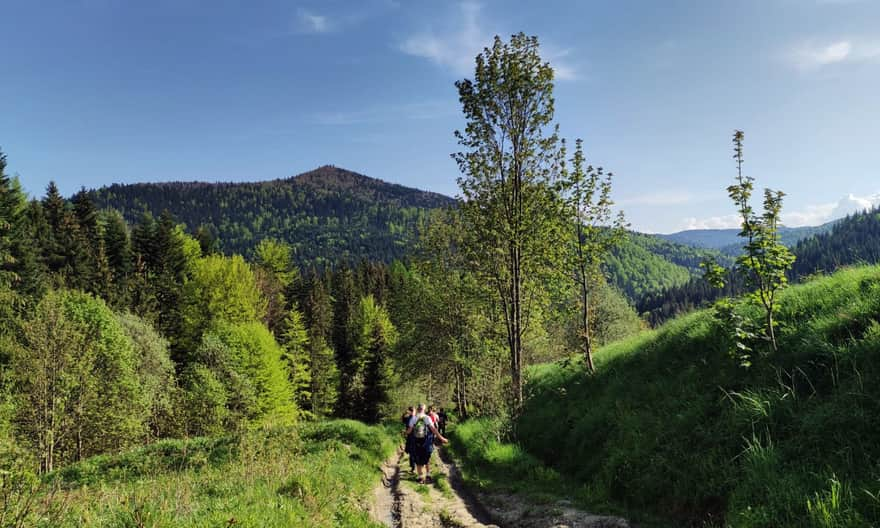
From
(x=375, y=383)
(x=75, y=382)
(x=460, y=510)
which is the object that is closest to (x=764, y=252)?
(x=460, y=510)

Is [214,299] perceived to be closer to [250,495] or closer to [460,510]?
[460,510]

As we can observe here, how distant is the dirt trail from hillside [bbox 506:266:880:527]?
1060 mm

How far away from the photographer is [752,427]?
7.68m

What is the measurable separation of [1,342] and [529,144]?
32058 millimetres

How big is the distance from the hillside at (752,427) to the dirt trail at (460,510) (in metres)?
1.06

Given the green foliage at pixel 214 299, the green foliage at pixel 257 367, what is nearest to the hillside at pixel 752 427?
the green foliage at pixel 257 367

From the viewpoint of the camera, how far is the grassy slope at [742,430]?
20.0 ft

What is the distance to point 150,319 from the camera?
4438 centimetres

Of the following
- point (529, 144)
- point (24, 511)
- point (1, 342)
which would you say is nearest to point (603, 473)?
point (24, 511)

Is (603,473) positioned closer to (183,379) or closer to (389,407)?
(183,379)

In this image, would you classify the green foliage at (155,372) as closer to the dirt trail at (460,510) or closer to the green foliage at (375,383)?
the green foliage at (375,383)

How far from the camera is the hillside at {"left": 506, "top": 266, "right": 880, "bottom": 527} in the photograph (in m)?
6.07

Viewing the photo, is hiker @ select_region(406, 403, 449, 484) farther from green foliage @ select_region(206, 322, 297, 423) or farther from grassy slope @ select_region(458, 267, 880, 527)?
green foliage @ select_region(206, 322, 297, 423)

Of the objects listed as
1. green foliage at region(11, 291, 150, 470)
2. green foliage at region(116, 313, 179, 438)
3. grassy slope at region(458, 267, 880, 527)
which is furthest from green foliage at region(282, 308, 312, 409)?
grassy slope at region(458, 267, 880, 527)
